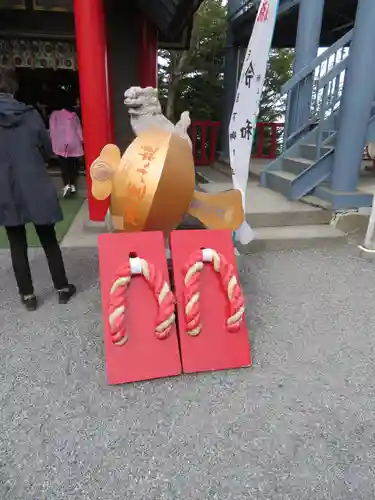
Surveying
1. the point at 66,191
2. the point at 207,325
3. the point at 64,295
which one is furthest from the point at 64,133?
the point at 207,325

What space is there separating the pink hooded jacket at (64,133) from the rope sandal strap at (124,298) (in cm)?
420

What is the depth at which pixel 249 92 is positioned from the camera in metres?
2.64

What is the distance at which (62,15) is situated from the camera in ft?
19.0

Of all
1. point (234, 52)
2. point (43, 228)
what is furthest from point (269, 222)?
point (234, 52)

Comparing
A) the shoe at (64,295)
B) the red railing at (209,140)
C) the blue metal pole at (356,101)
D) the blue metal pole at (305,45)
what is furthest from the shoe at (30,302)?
the red railing at (209,140)

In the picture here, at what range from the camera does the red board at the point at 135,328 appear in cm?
198

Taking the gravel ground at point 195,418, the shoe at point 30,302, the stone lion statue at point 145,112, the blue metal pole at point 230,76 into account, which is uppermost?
the blue metal pole at point 230,76

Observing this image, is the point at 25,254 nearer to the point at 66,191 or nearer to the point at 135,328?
the point at 135,328

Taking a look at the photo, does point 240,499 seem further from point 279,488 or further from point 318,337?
point 318,337

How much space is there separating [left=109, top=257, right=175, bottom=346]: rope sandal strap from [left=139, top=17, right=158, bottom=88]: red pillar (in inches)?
206

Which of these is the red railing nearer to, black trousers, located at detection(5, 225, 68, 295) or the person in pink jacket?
the person in pink jacket

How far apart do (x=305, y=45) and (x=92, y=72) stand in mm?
3307

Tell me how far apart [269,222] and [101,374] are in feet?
9.56

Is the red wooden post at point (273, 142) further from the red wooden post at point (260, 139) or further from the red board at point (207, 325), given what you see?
the red board at point (207, 325)
